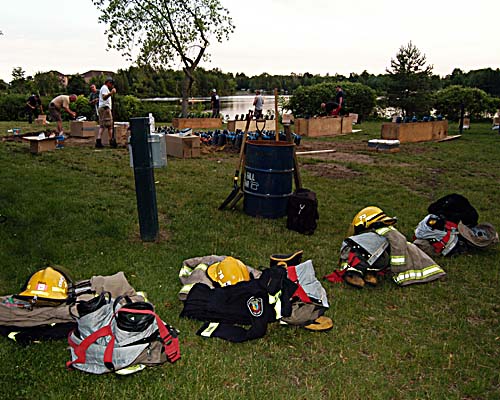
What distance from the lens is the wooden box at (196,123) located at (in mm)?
23048

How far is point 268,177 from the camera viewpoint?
709cm

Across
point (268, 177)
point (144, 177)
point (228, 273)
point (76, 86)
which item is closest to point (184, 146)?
point (268, 177)

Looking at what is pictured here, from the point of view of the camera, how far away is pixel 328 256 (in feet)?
18.9

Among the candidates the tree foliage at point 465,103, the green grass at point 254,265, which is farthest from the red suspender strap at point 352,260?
the tree foliage at point 465,103

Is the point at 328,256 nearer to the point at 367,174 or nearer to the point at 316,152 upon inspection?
the point at 367,174

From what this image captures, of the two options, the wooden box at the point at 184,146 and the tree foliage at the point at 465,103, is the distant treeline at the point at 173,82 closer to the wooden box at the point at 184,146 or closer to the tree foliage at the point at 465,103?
the tree foliage at the point at 465,103

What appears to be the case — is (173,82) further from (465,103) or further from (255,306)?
(255,306)

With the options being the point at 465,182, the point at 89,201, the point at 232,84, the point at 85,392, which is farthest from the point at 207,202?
the point at 232,84

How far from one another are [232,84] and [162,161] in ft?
256

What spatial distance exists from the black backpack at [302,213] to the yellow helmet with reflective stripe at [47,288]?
357cm

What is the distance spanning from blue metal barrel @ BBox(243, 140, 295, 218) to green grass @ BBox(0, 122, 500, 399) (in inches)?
10.9

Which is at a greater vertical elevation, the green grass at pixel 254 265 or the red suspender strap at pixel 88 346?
the red suspender strap at pixel 88 346

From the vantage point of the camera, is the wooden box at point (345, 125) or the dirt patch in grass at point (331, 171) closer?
the dirt patch in grass at point (331, 171)

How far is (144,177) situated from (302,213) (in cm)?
237
